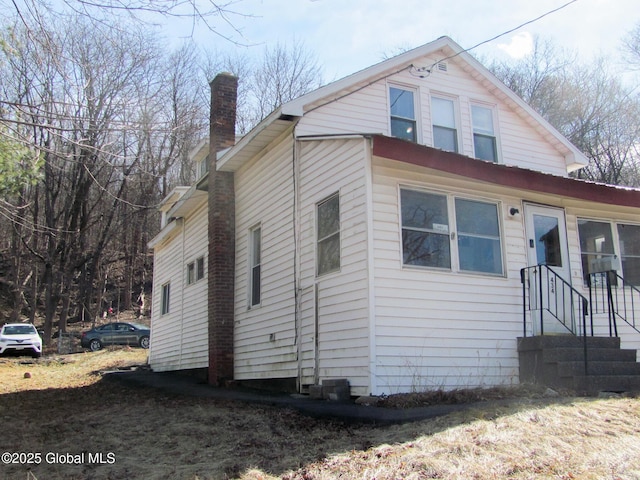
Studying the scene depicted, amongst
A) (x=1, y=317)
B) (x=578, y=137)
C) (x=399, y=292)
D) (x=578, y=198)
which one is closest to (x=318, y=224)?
(x=399, y=292)

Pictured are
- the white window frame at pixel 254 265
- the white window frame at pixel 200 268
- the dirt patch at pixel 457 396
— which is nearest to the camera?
the dirt patch at pixel 457 396

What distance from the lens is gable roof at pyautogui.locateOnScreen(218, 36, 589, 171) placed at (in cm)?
1045

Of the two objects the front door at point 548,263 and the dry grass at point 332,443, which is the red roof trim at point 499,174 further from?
the dry grass at point 332,443

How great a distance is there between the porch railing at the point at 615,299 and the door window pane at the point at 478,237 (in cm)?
212

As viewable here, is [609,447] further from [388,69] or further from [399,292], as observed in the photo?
[388,69]

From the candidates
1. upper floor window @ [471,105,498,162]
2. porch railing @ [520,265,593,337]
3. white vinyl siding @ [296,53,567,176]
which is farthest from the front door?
upper floor window @ [471,105,498,162]

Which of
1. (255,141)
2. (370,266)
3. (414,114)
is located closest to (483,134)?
(414,114)

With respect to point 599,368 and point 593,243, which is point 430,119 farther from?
point 599,368

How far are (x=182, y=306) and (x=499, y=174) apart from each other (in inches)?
374

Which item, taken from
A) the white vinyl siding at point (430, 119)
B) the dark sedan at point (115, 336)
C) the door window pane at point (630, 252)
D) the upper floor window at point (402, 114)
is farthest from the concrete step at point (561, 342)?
the dark sedan at point (115, 336)

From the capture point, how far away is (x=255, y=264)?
464 inches

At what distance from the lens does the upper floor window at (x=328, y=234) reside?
907cm

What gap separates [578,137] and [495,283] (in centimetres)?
2042

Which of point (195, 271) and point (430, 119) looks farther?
point (195, 271)
